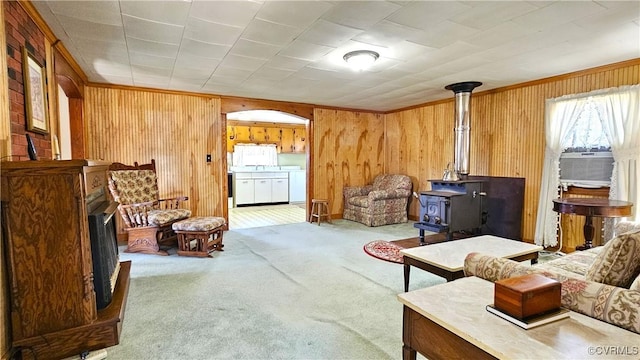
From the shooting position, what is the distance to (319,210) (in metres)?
5.88

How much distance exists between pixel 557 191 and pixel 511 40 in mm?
2308

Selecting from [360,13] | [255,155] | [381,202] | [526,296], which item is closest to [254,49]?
[360,13]

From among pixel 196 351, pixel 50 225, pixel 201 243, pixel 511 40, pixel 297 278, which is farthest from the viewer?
pixel 201 243

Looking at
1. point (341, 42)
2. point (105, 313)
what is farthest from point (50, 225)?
point (341, 42)

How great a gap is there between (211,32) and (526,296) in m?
2.76

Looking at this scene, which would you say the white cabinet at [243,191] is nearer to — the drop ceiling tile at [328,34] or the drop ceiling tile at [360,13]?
the drop ceiling tile at [328,34]

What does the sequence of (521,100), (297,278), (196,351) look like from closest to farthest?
(196,351) < (297,278) < (521,100)

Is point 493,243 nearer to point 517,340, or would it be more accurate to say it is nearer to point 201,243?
point 517,340

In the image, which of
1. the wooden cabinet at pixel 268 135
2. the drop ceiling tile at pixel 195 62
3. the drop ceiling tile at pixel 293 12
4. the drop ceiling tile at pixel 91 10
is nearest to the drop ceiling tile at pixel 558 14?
the drop ceiling tile at pixel 293 12

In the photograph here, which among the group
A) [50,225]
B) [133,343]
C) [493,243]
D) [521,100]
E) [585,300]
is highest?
[521,100]

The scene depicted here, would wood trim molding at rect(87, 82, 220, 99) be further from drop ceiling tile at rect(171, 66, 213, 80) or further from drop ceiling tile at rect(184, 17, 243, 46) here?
drop ceiling tile at rect(184, 17, 243, 46)

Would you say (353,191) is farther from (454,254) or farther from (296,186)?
(454,254)

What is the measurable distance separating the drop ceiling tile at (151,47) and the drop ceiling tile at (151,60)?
0.12 meters

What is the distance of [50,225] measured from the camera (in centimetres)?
182
